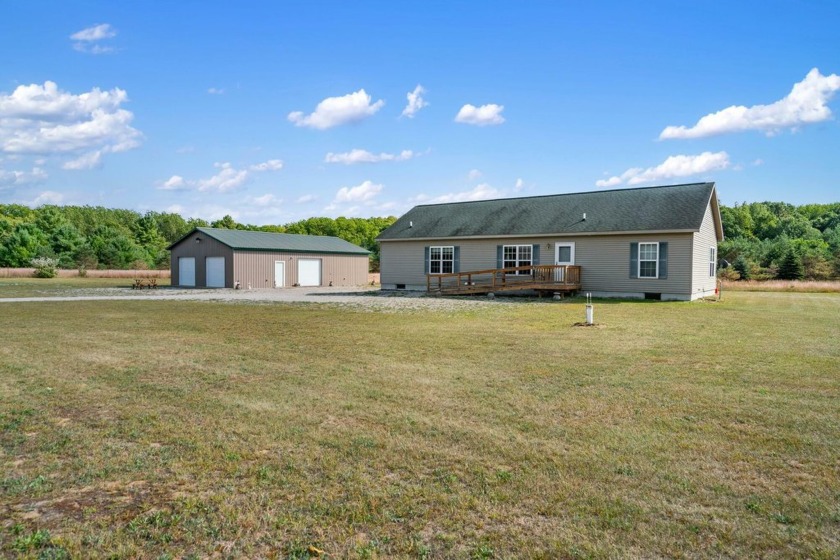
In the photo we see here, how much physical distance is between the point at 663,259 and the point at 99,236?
218 ft

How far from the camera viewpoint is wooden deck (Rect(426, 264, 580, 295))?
22.8m

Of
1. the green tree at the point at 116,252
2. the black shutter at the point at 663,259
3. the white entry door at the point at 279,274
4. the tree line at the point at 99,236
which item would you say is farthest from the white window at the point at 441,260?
the green tree at the point at 116,252

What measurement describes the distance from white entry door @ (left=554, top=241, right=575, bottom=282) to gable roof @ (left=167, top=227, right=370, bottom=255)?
19101mm

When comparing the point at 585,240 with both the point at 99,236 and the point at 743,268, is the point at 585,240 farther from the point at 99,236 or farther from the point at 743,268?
the point at 99,236

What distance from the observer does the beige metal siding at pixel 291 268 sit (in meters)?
33.7

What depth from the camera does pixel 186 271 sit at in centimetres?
3553

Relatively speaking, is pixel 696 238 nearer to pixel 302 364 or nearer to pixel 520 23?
pixel 520 23

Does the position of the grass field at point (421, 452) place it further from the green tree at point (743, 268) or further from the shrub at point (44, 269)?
the shrub at point (44, 269)

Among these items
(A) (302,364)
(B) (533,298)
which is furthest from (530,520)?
(B) (533,298)

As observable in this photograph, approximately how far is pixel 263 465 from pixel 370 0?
16.2 m

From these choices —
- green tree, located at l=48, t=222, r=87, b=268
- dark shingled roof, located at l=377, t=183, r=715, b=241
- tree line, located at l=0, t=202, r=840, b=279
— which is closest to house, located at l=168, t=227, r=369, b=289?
tree line, located at l=0, t=202, r=840, b=279

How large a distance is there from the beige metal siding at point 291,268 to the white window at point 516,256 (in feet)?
55.4

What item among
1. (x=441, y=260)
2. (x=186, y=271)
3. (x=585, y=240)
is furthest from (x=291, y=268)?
(x=585, y=240)

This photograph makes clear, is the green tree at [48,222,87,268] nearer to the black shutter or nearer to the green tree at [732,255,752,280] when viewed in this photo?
the black shutter
